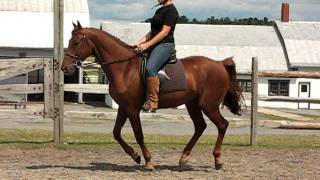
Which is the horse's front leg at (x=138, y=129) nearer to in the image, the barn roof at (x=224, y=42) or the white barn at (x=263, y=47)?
the white barn at (x=263, y=47)

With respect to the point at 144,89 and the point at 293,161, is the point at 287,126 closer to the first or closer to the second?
the point at 293,161

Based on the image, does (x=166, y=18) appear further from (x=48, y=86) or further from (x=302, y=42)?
(x=302, y=42)

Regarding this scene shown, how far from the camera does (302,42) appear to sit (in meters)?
48.4

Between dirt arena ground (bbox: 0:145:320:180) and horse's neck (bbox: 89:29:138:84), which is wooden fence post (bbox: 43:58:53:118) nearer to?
dirt arena ground (bbox: 0:145:320:180)

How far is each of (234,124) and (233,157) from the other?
7.82ft

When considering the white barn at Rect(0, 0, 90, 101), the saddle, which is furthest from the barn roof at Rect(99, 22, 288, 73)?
the saddle

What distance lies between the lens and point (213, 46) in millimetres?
46969

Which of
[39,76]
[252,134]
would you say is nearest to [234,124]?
[252,134]

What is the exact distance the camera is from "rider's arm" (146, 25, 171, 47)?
28.3 ft

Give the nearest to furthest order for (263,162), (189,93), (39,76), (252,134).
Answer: (189,93) → (263,162) → (252,134) → (39,76)

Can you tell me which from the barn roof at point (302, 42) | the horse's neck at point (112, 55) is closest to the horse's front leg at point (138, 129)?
the horse's neck at point (112, 55)

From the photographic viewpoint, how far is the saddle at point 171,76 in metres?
8.75

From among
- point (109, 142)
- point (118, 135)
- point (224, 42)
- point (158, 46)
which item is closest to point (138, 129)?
point (118, 135)

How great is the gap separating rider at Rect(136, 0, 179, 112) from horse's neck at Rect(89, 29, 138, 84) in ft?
0.88
